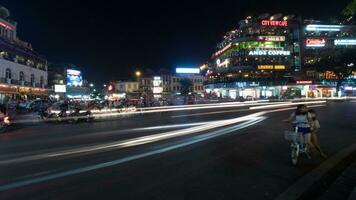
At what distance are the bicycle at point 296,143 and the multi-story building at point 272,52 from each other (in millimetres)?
109791

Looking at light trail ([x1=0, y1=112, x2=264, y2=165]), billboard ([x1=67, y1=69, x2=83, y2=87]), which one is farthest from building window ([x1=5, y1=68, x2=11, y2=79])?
light trail ([x1=0, y1=112, x2=264, y2=165])

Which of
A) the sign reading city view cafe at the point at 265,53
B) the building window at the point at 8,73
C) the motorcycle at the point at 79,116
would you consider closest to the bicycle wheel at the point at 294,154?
the motorcycle at the point at 79,116

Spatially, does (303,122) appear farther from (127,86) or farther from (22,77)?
(127,86)

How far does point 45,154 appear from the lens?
12.5m

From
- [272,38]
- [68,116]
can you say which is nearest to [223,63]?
[272,38]

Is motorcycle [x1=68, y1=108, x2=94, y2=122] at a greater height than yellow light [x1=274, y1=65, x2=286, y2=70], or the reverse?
yellow light [x1=274, y1=65, x2=286, y2=70]

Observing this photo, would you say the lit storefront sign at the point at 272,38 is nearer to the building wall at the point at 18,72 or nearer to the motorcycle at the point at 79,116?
the building wall at the point at 18,72

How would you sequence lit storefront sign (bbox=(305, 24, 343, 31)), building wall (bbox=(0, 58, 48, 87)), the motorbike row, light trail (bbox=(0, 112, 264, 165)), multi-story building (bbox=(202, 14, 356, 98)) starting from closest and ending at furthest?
1. light trail (bbox=(0, 112, 264, 165))
2. the motorbike row
3. building wall (bbox=(0, 58, 48, 87))
4. multi-story building (bbox=(202, 14, 356, 98))
5. lit storefront sign (bbox=(305, 24, 343, 31))

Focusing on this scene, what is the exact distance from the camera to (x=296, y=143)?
10.6 m

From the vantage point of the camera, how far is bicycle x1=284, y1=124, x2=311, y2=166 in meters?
10.5

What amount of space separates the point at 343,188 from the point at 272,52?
406ft

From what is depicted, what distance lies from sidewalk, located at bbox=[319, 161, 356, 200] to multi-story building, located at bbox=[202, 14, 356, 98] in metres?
111

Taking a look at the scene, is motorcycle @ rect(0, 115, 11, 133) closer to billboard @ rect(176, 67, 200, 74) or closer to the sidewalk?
the sidewalk

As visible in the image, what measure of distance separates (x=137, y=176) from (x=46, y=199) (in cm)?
247
